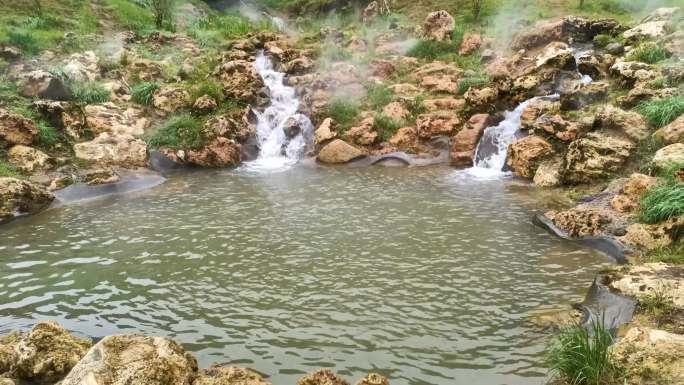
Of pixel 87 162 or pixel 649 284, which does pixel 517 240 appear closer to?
pixel 649 284

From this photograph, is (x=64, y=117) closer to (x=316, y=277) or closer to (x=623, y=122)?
(x=316, y=277)

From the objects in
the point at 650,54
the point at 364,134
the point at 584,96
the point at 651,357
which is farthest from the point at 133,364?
the point at 650,54

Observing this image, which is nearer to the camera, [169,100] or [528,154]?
[528,154]

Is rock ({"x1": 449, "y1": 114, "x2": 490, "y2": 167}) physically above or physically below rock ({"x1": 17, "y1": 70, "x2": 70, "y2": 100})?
below

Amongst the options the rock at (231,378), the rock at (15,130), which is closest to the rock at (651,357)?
the rock at (231,378)

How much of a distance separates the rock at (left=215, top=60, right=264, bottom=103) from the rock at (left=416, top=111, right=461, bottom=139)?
8164 millimetres

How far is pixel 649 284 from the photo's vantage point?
8.16 metres

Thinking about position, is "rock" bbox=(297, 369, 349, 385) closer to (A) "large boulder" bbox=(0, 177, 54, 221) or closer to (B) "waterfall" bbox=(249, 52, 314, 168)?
(A) "large boulder" bbox=(0, 177, 54, 221)

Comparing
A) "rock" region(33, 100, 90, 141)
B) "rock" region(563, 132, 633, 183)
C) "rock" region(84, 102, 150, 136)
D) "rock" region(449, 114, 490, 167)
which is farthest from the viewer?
"rock" region(84, 102, 150, 136)

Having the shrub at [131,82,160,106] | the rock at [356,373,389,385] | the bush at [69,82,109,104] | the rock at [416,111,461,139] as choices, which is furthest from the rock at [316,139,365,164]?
the rock at [356,373,389,385]

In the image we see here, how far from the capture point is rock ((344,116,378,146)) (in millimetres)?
21375

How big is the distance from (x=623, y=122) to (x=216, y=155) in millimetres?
14500

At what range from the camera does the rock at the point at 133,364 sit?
5.87 metres

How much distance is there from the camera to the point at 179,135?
2133 centimetres
